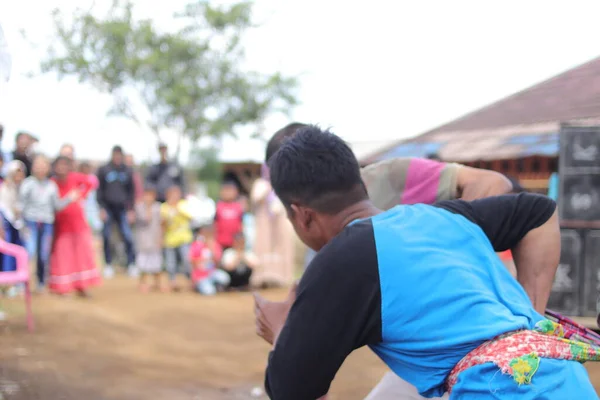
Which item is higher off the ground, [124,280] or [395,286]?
[395,286]

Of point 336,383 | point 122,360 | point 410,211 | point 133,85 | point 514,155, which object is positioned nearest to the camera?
point 410,211

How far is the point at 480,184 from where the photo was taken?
2426 mm

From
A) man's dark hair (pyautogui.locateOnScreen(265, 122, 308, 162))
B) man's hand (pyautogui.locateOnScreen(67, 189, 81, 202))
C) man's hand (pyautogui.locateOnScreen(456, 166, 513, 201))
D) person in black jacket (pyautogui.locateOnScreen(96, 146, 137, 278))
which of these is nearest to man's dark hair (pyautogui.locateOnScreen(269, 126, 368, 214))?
man's hand (pyautogui.locateOnScreen(456, 166, 513, 201))

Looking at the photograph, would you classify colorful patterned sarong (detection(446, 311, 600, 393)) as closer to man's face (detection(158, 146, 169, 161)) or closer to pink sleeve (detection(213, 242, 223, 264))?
pink sleeve (detection(213, 242, 223, 264))

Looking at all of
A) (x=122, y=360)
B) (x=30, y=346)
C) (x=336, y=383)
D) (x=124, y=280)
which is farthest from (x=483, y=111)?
(x=124, y=280)

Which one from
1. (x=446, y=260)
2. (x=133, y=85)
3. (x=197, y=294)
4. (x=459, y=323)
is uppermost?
(x=133, y=85)

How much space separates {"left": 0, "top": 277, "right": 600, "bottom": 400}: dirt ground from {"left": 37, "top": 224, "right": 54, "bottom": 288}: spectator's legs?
0.56 metres

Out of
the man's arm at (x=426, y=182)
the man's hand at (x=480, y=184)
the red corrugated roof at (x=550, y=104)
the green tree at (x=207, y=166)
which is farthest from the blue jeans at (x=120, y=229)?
the green tree at (x=207, y=166)

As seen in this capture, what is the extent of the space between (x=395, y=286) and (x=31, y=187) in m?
6.83

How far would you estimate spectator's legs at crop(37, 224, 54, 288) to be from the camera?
7.65m

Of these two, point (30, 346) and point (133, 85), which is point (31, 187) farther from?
point (133, 85)

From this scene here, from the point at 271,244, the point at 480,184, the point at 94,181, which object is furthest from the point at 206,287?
the point at 480,184

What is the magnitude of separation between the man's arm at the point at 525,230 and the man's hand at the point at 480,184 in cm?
43

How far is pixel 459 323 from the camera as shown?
1.39m
